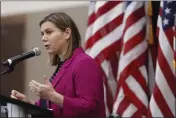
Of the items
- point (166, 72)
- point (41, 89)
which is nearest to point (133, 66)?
point (166, 72)

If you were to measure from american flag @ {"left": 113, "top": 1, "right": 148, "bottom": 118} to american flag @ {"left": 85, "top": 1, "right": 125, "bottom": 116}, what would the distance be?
0.18 metres

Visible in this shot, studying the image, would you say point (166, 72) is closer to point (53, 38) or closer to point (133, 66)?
point (133, 66)

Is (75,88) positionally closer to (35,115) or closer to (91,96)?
(91,96)

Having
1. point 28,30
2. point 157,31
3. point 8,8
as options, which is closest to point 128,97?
point 157,31

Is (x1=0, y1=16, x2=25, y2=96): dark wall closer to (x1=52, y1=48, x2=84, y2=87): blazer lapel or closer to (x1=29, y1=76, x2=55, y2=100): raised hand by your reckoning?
(x1=52, y1=48, x2=84, y2=87): blazer lapel

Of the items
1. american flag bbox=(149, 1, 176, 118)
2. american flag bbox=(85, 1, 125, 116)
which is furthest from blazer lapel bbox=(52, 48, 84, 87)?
american flag bbox=(85, 1, 125, 116)

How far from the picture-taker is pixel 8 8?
14.9 ft

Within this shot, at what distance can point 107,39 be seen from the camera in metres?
3.99

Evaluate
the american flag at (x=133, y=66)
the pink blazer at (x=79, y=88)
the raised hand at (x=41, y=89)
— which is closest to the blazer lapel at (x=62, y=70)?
the pink blazer at (x=79, y=88)

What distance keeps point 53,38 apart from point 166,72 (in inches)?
63.7

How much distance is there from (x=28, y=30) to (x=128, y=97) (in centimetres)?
134

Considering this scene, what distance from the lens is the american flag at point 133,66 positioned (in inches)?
149

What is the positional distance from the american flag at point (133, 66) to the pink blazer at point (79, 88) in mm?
1679

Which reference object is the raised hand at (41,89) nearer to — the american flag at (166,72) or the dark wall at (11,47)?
the american flag at (166,72)
